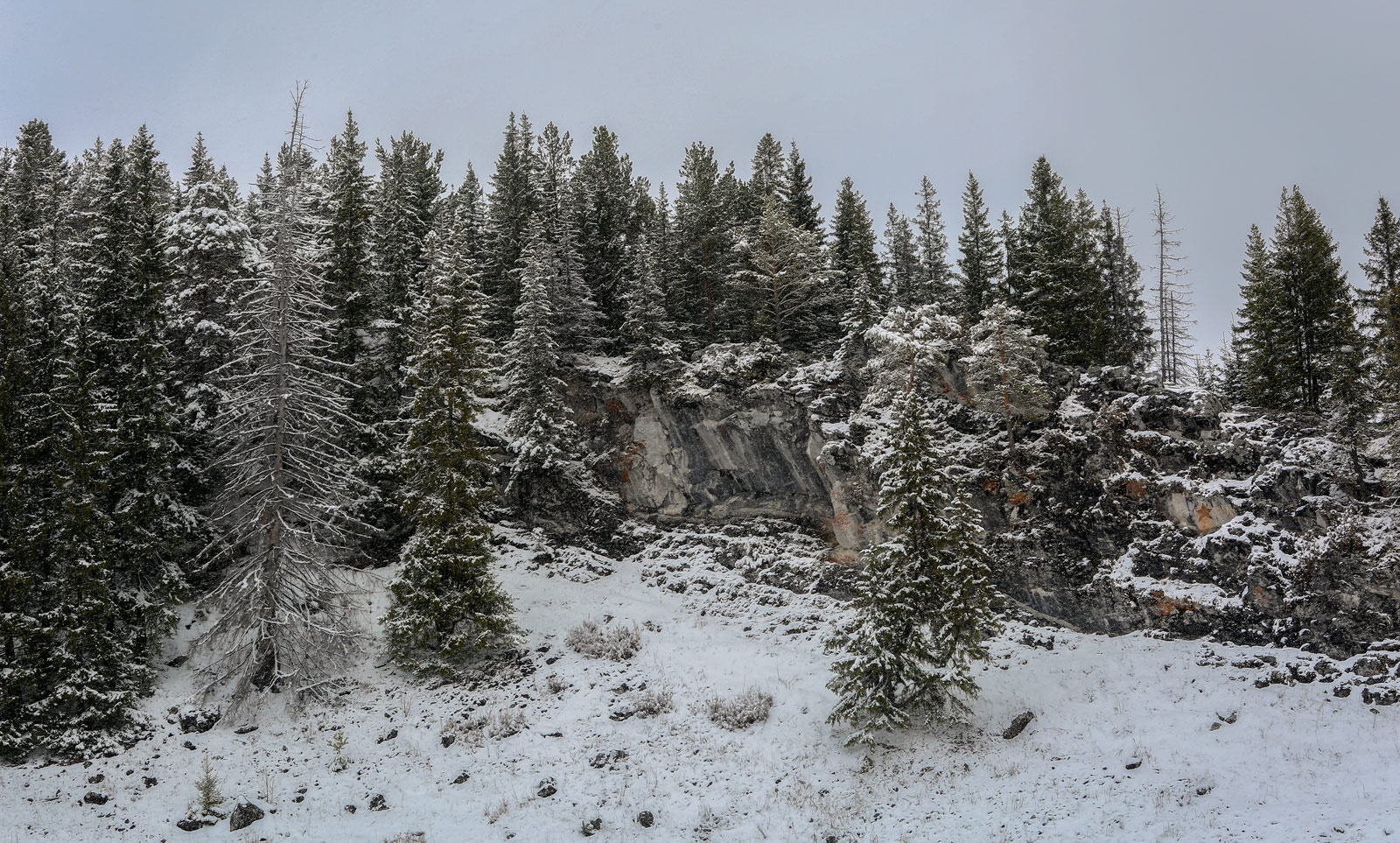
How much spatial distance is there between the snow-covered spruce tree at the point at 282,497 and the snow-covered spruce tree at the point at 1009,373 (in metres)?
21.0

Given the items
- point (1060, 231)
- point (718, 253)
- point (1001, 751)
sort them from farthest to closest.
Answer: point (718, 253)
point (1060, 231)
point (1001, 751)

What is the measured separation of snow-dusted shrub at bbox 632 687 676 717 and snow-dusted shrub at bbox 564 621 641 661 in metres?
2.26

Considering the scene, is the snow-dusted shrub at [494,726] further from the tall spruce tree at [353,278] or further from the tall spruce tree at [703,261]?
the tall spruce tree at [703,261]

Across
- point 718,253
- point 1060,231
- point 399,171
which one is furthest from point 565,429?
point 1060,231

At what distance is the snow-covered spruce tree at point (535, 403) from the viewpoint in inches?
1050

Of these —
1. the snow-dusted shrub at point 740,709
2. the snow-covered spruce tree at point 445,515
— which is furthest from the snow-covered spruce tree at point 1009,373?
the snow-covered spruce tree at point 445,515

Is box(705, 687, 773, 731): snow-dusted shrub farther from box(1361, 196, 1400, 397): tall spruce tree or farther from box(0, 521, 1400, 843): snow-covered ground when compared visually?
box(1361, 196, 1400, 397): tall spruce tree

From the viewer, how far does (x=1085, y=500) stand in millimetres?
21156

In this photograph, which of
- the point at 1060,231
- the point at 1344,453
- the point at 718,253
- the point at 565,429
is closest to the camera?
the point at 1344,453

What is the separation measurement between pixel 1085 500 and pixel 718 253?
2186 centimetres

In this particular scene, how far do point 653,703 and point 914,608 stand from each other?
7544 mm

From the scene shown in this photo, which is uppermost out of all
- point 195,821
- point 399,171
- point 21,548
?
point 399,171

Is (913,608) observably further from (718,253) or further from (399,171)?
(399,171)

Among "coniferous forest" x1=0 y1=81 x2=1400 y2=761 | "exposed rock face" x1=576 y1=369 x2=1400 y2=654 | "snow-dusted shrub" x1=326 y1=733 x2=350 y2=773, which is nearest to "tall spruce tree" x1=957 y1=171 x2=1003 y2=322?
"coniferous forest" x1=0 y1=81 x2=1400 y2=761
